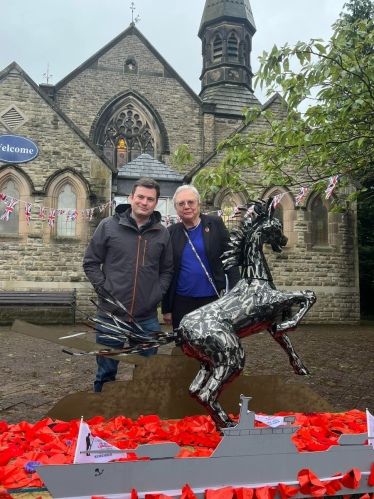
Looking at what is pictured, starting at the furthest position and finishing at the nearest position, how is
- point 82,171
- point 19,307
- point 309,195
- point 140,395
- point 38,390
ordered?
point 309,195 → point 82,171 → point 19,307 → point 38,390 → point 140,395

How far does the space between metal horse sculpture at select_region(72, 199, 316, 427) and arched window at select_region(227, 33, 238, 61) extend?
21973 millimetres

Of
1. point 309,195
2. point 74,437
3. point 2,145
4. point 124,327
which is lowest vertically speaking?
point 74,437

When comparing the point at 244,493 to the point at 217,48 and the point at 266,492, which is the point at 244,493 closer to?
Answer: the point at 266,492

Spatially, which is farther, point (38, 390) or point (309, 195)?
point (309, 195)

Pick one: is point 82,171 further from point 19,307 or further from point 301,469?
point 301,469

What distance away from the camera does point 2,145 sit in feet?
39.7

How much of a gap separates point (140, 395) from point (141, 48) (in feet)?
62.6

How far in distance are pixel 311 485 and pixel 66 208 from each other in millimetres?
11740

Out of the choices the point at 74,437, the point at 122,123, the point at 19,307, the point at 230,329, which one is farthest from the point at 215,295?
the point at 122,123

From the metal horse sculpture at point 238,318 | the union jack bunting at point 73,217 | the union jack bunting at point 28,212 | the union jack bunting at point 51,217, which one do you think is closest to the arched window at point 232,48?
the union jack bunting at point 73,217

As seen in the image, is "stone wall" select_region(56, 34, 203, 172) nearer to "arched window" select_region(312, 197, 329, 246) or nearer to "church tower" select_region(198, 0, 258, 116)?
"church tower" select_region(198, 0, 258, 116)

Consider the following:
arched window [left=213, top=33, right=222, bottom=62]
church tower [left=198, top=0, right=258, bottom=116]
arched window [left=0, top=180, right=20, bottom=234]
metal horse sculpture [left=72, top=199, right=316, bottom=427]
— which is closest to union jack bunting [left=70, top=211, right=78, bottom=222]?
arched window [left=0, top=180, right=20, bottom=234]

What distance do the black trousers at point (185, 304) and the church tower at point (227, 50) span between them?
19.5 meters

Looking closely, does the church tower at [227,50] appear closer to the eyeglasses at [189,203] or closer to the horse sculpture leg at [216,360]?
the eyeglasses at [189,203]
